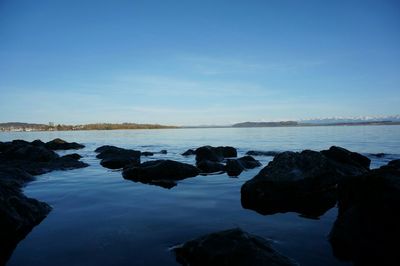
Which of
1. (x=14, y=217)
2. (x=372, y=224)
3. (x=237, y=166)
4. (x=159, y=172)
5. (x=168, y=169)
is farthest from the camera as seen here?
(x=237, y=166)

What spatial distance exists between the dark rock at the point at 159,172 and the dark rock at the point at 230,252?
10482 millimetres

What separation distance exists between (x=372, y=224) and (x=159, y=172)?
12291mm

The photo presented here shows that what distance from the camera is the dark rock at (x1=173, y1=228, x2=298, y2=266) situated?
237 inches

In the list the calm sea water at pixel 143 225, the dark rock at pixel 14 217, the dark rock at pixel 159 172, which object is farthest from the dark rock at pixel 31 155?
the dark rock at pixel 14 217

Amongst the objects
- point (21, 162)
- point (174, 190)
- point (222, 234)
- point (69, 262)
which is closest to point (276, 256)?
point (222, 234)

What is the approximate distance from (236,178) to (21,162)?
16390mm

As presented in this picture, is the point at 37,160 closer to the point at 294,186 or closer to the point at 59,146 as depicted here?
the point at 294,186

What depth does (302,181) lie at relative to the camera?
492 inches

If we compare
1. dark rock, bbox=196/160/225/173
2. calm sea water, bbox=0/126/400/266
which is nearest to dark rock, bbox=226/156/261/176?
dark rock, bbox=196/160/225/173

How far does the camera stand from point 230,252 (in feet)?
20.3

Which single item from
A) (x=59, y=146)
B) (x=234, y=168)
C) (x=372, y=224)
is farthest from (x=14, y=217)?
(x=59, y=146)

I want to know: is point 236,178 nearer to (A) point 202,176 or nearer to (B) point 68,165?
(A) point 202,176

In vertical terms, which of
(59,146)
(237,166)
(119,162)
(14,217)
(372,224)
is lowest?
(59,146)

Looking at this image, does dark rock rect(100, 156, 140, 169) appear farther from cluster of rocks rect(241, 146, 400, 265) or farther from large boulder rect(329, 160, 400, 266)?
large boulder rect(329, 160, 400, 266)
